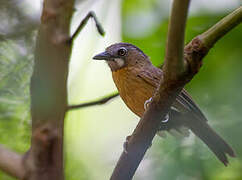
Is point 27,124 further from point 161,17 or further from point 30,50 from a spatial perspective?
point 161,17

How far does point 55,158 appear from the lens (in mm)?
2146

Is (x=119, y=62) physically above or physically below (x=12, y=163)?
below

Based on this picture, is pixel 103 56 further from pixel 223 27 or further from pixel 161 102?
pixel 223 27

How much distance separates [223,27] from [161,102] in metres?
0.44

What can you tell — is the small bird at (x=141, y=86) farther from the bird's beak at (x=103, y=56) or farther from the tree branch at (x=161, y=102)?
the tree branch at (x=161, y=102)

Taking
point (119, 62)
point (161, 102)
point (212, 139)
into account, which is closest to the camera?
point (161, 102)

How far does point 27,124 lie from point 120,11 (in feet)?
4.44

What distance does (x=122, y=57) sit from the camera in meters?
4.29

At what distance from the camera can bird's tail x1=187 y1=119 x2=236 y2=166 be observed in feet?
9.68

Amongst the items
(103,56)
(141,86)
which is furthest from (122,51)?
(141,86)

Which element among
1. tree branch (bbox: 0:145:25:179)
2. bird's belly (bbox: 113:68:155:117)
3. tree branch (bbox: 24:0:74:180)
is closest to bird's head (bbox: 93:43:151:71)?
bird's belly (bbox: 113:68:155:117)

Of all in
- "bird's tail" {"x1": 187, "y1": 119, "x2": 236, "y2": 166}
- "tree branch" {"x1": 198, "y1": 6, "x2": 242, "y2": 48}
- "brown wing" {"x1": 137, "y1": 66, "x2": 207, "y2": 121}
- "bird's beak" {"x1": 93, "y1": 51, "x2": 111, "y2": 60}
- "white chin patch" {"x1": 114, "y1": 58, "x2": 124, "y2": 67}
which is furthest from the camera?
"white chin patch" {"x1": 114, "y1": 58, "x2": 124, "y2": 67}

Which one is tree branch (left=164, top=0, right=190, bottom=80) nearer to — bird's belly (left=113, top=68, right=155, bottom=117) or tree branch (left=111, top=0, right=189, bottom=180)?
tree branch (left=111, top=0, right=189, bottom=180)

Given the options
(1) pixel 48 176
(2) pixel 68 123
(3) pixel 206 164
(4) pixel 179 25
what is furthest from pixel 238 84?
(2) pixel 68 123
